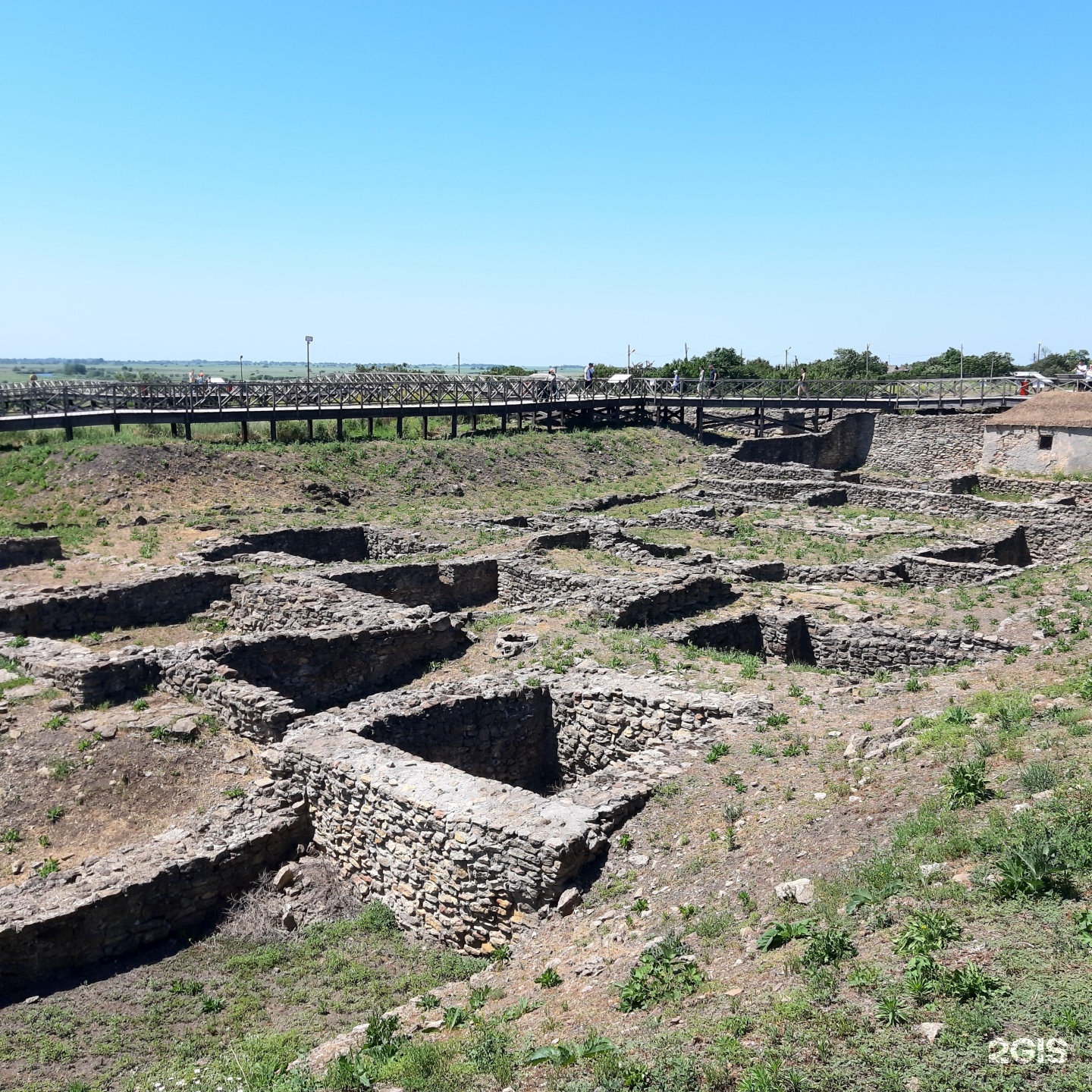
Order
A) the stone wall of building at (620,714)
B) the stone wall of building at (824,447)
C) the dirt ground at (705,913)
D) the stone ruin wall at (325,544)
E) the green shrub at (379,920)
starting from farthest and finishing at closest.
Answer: the stone wall of building at (824,447)
the stone ruin wall at (325,544)
the stone wall of building at (620,714)
the green shrub at (379,920)
the dirt ground at (705,913)

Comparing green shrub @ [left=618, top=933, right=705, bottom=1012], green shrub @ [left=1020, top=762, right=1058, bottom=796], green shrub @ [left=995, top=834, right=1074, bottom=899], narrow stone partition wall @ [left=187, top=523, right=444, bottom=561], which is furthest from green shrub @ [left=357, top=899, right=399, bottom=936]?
narrow stone partition wall @ [left=187, top=523, right=444, bottom=561]

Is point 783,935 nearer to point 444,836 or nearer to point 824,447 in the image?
point 444,836

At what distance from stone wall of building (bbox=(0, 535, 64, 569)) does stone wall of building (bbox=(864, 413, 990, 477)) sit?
112 ft

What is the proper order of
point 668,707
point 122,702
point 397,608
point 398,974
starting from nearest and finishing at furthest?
point 398,974
point 668,707
point 122,702
point 397,608

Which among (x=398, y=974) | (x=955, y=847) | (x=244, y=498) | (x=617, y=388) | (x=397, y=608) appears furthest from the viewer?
(x=617, y=388)

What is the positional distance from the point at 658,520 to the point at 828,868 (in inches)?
798

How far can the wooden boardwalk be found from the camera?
34.1 m

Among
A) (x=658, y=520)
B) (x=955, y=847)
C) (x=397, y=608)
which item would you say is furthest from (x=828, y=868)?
(x=658, y=520)

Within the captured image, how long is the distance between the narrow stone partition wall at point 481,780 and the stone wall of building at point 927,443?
31.0m

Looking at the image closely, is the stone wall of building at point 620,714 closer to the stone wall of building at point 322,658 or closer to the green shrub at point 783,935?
the stone wall of building at point 322,658

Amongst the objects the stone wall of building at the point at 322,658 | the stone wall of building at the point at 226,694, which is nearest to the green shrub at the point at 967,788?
the stone wall of building at the point at 226,694

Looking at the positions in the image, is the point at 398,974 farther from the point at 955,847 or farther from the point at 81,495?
the point at 81,495

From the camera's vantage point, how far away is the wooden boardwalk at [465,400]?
34.1 metres

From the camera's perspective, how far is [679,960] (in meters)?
6.28
